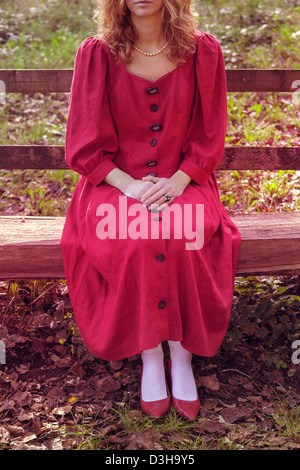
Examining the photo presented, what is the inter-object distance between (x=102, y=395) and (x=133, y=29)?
5.75ft

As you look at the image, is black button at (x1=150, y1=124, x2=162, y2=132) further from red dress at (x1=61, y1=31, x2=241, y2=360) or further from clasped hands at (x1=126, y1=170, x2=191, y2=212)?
clasped hands at (x1=126, y1=170, x2=191, y2=212)

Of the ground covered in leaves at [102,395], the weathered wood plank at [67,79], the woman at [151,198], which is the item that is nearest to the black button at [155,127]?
the woman at [151,198]

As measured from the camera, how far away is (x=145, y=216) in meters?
2.16

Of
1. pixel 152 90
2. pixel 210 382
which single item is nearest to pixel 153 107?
pixel 152 90

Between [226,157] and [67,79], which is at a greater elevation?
[67,79]

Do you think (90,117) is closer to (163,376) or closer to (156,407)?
(163,376)

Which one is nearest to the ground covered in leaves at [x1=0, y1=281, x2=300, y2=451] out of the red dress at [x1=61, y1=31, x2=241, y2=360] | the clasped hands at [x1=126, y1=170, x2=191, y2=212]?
the red dress at [x1=61, y1=31, x2=241, y2=360]

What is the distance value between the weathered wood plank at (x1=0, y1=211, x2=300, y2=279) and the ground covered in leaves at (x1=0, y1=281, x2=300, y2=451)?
487 mm

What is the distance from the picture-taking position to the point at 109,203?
2.28 meters

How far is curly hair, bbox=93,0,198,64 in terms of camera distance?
228 centimetres

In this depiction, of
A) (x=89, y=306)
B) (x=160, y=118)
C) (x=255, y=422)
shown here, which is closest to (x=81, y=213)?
(x=89, y=306)

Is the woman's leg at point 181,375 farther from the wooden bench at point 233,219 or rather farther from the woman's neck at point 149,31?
the woman's neck at point 149,31

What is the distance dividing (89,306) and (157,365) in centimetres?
41
